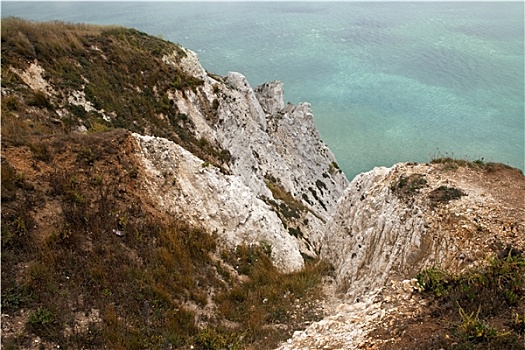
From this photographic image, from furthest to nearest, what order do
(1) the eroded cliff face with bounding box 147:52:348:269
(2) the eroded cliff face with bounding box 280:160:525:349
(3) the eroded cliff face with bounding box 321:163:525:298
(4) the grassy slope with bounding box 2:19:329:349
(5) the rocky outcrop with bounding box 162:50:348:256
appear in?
(5) the rocky outcrop with bounding box 162:50:348:256, (1) the eroded cliff face with bounding box 147:52:348:269, (3) the eroded cliff face with bounding box 321:163:525:298, (4) the grassy slope with bounding box 2:19:329:349, (2) the eroded cliff face with bounding box 280:160:525:349

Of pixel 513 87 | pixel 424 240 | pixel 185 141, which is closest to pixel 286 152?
pixel 185 141

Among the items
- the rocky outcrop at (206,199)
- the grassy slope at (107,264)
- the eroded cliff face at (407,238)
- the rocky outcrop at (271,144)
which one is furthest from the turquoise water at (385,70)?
the grassy slope at (107,264)

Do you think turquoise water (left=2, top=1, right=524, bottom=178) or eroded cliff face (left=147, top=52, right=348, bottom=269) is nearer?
eroded cliff face (left=147, top=52, right=348, bottom=269)

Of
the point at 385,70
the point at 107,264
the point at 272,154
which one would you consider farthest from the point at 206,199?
the point at 385,70

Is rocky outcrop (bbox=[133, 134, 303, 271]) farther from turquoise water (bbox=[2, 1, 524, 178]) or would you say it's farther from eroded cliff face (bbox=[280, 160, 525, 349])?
turquoise water (bbox=[2, 1, 524, 178])

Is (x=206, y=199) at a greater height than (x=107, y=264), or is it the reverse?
(x=107, y=264)

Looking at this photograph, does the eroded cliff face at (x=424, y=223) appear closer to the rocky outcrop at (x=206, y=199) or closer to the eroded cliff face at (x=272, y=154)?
the rocky outcrop at (x=206, y=199)

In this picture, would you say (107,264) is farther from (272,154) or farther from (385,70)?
(385,70)

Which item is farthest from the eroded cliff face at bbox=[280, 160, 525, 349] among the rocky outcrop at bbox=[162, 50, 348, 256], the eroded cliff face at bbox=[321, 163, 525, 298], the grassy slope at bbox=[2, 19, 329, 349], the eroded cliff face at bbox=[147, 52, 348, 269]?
the rocky outcrop at bbox=[162, 50, 348, 256]

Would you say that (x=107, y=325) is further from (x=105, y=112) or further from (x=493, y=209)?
(x=105, y=112)
